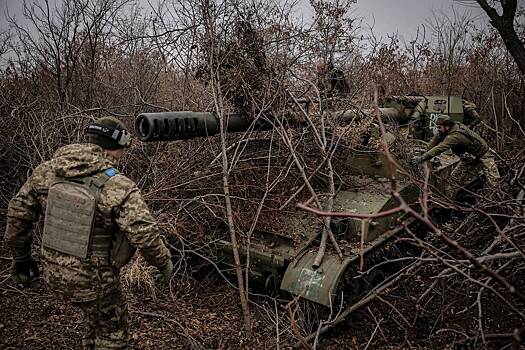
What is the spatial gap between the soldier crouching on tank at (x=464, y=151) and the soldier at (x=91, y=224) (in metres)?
4.25

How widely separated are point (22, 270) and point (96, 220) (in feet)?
2.79

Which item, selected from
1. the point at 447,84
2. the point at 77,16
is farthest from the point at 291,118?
the point at 447,84

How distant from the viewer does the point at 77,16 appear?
8594 mm

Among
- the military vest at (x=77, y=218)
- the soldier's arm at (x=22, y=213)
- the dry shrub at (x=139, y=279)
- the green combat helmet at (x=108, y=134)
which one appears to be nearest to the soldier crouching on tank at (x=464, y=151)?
the dry shrub at (x=139, y=279)

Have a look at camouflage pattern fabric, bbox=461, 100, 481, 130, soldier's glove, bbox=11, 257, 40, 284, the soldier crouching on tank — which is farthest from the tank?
camouflage pattern fabric, bbox=461, 100, 481, 130

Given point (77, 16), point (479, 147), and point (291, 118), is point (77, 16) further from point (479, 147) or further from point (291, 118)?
point (479, 147)

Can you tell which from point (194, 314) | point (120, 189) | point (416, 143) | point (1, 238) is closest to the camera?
point (120, 189)

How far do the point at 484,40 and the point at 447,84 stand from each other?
144 centimetres

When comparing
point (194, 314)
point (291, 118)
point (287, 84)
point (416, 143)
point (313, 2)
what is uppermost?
point (313, 2)

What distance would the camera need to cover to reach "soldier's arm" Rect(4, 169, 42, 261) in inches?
128

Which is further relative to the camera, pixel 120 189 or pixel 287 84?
pixel 287 84

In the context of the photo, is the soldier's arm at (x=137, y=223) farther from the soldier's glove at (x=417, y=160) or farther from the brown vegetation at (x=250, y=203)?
the soldier's glove at (x=417, y=160)

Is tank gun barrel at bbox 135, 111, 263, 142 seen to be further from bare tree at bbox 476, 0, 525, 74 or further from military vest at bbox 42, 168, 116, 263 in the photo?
bare tree at bbox 476, 0, 525, 74

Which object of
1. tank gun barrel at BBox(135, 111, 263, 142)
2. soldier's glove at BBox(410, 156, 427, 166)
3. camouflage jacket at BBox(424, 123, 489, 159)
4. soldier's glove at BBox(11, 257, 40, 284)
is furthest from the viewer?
camouflage jacket at BBox(424, 123, 489, 159)
